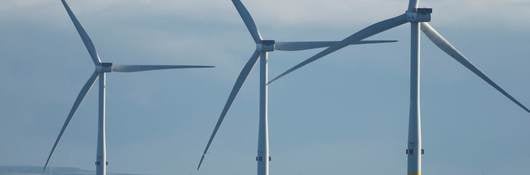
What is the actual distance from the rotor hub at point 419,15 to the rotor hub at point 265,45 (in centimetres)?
2868

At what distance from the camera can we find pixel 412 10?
371 ft

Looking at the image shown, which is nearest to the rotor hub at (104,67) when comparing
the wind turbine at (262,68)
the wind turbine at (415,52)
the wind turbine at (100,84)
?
the wind turbine at (100,84)

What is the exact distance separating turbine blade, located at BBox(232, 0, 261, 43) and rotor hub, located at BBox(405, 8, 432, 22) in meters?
24.7

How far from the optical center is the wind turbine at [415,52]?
109 m

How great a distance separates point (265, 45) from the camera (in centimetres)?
14050

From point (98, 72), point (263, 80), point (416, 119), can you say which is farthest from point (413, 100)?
point (98, 72)

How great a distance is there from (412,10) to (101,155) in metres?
45.0

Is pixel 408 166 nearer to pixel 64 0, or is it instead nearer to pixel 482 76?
pixel 482 76

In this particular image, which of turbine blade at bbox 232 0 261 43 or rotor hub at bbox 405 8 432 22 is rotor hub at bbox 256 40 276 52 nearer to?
turbine blade at bbox 232 0 261 43

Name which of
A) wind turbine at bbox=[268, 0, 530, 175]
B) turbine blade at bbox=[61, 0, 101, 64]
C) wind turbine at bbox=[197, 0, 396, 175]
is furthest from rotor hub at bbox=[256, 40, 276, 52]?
wind turbine at bbox=[268, 0, 530, 175]

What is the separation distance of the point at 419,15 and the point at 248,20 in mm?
27972

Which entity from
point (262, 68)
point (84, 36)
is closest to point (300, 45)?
point (262, 68)

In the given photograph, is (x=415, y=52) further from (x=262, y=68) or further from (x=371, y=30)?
(x=262, y=68)

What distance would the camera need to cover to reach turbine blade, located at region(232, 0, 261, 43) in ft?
445
